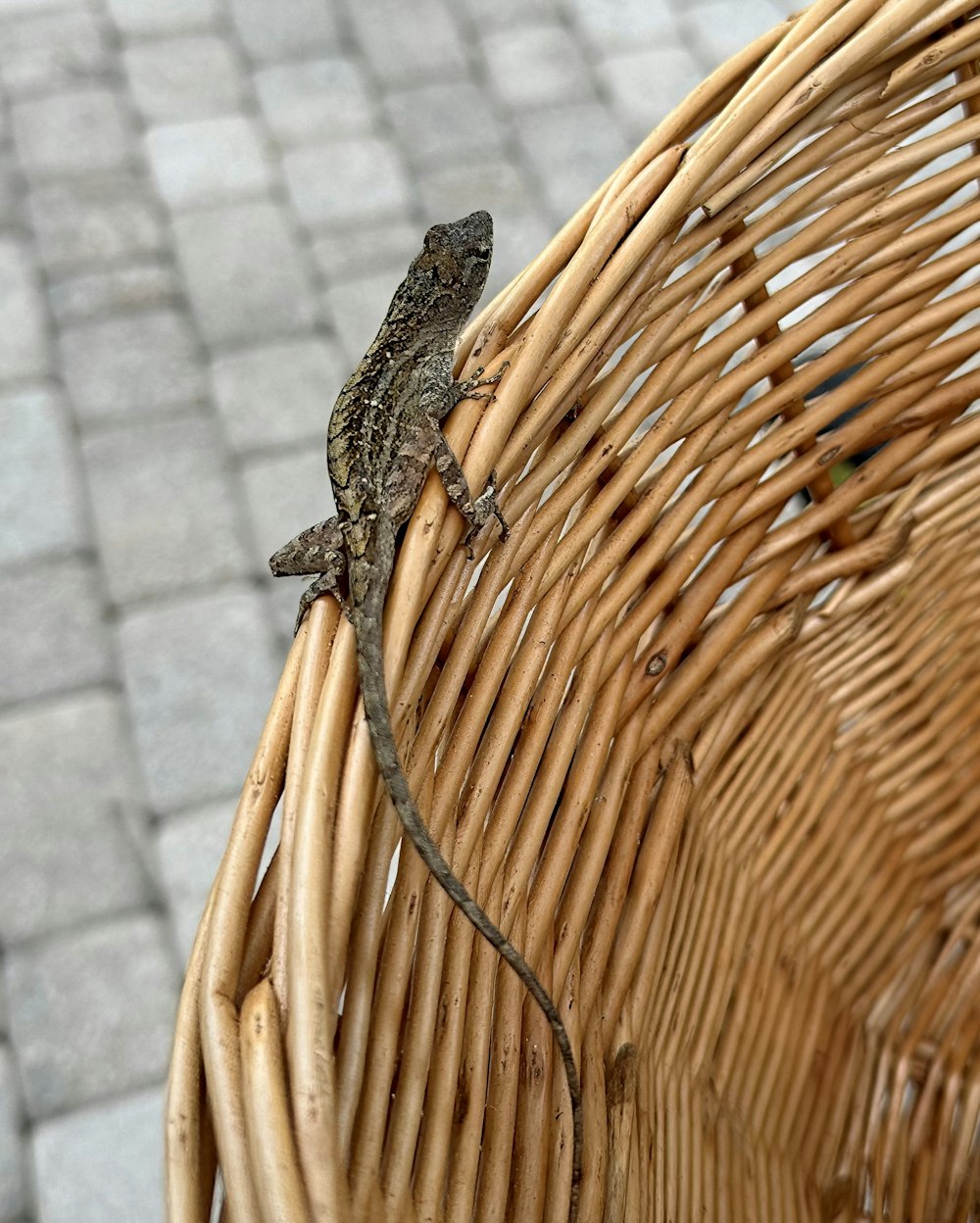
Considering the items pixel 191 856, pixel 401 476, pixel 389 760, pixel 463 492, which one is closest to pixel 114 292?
pixel 191 856

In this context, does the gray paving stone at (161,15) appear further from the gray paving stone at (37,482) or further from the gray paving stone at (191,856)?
the gray paving stone at (191,856)

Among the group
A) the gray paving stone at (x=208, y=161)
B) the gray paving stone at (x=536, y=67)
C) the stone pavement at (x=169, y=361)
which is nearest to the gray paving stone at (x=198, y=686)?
the stone pavement at (x=169, y=361)

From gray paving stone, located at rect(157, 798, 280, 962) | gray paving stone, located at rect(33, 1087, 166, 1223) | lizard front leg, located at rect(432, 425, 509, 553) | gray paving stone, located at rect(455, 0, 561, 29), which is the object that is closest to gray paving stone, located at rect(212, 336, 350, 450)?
gray paving stone, located at rect(157, 798, 280, 962)

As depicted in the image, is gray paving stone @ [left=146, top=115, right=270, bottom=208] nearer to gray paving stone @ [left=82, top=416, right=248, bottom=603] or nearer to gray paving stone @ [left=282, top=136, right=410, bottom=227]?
gray paving stone @ [left=282, top=136, right=410, bottom=227]

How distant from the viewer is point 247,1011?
0.77 m

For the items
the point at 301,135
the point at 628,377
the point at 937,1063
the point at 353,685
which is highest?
the point at 301,135

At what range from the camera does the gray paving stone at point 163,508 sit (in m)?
2.37

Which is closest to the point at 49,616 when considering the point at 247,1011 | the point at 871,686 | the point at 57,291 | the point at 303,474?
the point at 303,474

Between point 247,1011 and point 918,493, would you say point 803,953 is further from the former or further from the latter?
point 247,1011

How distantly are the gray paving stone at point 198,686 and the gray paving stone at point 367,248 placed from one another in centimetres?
85

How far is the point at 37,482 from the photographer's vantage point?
2463mm

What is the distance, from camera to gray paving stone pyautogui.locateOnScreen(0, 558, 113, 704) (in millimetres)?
2256

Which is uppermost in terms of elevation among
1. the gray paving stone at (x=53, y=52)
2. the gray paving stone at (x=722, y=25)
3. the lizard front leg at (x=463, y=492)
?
the gray paving stone at (x=53, y=52)

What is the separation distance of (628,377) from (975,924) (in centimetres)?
88
